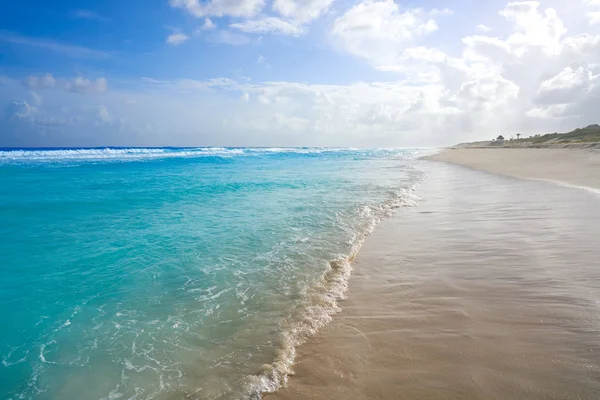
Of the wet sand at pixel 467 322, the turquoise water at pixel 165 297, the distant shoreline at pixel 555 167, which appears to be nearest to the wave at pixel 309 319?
the turquoise water at pixel 165 297

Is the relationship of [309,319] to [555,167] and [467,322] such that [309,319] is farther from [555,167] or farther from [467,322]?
[555,167]

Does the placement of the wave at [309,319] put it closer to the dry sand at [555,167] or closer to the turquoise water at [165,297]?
the turquoise water at [165,297]

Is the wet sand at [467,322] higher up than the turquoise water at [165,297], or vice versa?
the wet sand at [467,322]

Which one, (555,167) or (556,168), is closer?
(556,168)

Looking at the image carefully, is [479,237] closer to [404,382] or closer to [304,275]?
[304,275]

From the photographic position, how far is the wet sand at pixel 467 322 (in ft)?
9.58

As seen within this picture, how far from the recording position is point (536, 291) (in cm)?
450

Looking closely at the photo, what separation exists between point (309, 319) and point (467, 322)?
187cm

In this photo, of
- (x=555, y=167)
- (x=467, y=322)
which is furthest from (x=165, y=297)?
(x=555, y=167)

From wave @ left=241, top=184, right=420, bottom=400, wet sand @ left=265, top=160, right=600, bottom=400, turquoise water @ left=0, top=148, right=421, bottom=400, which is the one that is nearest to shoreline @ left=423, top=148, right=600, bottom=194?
wet sand @ left=265, top=160, right=600, bottom=400

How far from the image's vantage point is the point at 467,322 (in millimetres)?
3871

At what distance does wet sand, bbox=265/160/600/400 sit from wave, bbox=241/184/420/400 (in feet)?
0.40

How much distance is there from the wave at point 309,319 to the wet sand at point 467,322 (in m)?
0.12

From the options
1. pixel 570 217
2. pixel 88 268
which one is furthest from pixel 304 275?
pixel 570 217
